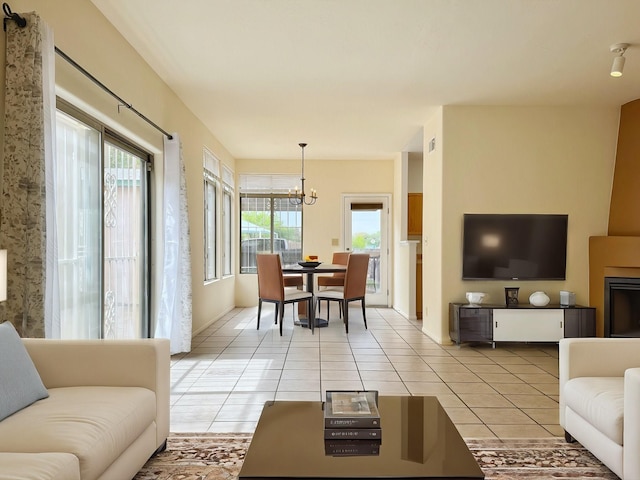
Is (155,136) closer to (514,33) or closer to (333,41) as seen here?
(333,41)

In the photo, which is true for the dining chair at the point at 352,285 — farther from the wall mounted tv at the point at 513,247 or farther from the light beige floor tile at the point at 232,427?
the light beige floor tile at the point at 232,427

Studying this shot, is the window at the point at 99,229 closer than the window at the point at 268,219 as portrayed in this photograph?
Yes

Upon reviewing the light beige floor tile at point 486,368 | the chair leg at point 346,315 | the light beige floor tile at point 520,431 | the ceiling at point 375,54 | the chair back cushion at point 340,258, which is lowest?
the light beige floor tile at point 486,368

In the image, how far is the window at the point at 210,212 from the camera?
255 inches

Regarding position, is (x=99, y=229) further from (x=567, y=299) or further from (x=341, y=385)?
(x=567, y=299)

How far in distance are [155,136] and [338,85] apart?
1.80 metres

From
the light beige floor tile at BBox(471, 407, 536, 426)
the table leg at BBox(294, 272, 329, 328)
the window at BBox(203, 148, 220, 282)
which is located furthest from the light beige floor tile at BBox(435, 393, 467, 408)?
the window at BBox(203, 148, 220, 282)

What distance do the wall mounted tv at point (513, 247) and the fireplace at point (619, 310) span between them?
0.49 metres

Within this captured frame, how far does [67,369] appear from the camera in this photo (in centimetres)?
222

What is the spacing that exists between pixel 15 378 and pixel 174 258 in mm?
2660

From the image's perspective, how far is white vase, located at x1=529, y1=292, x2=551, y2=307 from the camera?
4.99 m

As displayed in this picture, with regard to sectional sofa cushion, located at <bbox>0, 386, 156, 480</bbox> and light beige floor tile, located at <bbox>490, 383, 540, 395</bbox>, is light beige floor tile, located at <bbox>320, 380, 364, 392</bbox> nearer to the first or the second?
light beige floor tile, located at <bbox>490, 383, 540, 395</bbox>

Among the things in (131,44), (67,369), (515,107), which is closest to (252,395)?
(67,369)

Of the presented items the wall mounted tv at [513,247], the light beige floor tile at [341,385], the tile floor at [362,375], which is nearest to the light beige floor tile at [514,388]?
the tile floor at [362,375]
